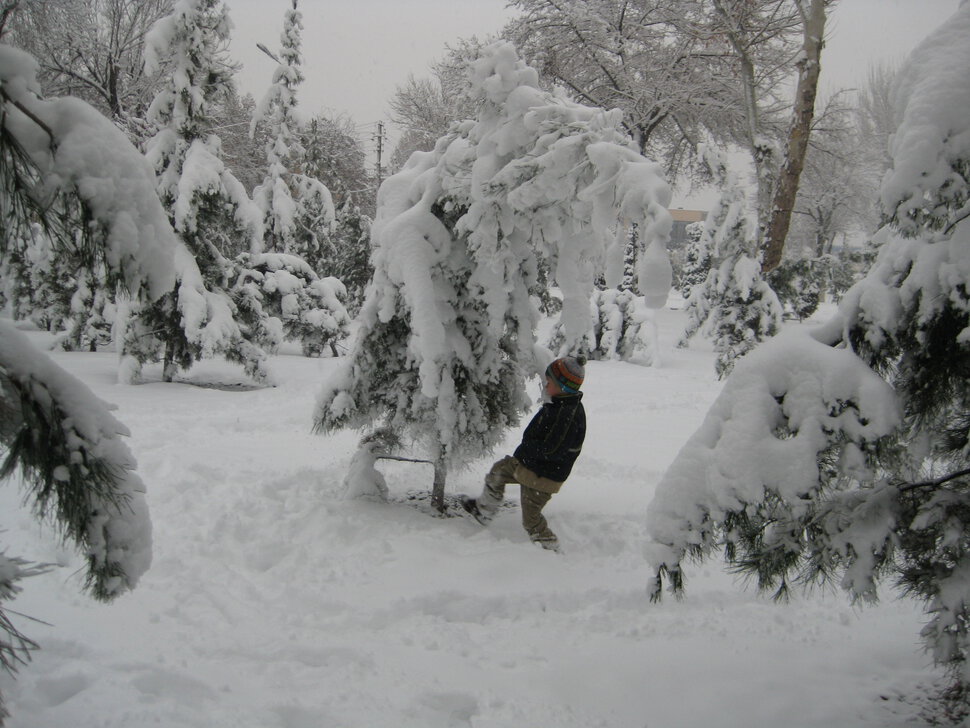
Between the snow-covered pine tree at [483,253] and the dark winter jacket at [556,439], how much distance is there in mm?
451

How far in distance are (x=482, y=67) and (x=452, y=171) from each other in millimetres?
815

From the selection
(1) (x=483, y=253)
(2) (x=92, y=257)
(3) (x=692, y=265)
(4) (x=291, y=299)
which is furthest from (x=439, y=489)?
(3) (x=692, y=265)

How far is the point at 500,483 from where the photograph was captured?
529 cm

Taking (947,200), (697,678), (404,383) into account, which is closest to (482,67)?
(404,383)

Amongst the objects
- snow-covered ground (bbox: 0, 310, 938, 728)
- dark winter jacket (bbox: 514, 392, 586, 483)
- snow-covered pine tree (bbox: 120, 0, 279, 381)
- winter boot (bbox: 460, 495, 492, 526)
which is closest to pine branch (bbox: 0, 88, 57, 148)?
snow-covered ground (bbox: 0, 310, 938, 728)

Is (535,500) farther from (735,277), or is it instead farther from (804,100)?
(735,277)

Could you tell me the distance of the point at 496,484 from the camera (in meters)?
5.29

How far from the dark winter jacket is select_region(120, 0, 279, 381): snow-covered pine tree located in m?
7.88

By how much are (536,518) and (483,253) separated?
7.60ft

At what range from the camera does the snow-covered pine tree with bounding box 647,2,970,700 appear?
7.04ft

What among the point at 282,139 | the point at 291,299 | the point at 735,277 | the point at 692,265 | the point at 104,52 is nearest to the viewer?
the point at 291,299

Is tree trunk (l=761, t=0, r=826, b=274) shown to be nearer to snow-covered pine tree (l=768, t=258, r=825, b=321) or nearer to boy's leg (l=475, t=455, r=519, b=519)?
snow-covered pine tree (l=768, t=258, r=825, b=321)

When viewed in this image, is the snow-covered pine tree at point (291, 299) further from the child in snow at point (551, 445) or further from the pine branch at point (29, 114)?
the pine branch at point (29, 114)

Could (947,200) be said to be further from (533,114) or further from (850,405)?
(533,114)
